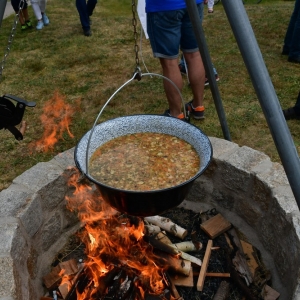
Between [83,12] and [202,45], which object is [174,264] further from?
[83,12]

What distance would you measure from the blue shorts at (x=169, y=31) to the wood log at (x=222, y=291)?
7.58ft

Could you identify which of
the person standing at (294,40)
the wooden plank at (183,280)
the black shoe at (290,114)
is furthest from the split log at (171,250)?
the person standing at (294,40)

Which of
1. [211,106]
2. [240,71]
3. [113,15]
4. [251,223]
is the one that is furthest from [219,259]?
[113,15]

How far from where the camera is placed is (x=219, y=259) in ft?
9.26

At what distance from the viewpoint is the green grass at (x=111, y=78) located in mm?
4293

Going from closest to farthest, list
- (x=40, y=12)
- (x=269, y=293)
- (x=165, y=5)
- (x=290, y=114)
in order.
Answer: (x=269, y=293) → (x=165, y=5) → (x=290, y=114) → (x=40, y=12)

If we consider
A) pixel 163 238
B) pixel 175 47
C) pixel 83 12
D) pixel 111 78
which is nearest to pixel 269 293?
pixel 163 238

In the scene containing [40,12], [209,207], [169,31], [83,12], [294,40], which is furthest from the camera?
[40,12]

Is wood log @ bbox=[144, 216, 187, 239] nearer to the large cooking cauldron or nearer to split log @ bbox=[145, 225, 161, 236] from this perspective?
split log @ bbox=[145, 225, 161, 236]

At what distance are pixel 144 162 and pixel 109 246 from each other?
0.88 m

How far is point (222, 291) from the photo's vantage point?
2535 mm

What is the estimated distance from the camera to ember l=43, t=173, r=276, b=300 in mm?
2525

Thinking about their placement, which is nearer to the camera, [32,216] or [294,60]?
[32,216]

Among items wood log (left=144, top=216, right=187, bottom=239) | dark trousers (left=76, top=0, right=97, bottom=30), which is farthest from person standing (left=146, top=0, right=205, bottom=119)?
dark trousers (left=76, top=0, right=97, bottom=30)
